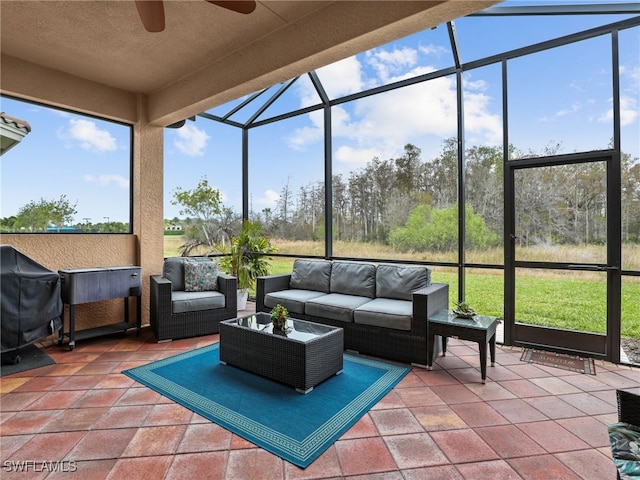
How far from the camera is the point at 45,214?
3994 millimetres

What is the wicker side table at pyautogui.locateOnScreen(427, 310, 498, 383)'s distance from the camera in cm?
293

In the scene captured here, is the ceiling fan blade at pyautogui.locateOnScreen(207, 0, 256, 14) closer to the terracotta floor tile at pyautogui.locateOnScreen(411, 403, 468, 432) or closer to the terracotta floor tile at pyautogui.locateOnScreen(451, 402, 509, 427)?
the terracotta floor tile at pyautogui.locateOnScreen(411, 403, 468, 432)

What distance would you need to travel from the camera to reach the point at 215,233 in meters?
5.84

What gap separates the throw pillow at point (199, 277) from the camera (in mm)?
4449

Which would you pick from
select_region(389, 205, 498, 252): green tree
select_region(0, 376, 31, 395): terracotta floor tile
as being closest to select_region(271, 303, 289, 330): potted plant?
select_region(389, 205, 498, 252): green tree

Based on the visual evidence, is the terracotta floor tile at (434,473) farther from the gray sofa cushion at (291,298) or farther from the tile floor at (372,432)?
the gray sofa cushion at (291,298)

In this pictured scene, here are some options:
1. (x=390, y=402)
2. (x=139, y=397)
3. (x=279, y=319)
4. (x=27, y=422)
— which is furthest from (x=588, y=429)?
(x=27, y=422)

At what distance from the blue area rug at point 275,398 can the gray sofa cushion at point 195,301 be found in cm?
69

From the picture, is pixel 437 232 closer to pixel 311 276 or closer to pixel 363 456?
pixel 311 276

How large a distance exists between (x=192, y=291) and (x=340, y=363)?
231 centimetres

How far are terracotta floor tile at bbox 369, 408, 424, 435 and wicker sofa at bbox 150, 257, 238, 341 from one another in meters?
2.51

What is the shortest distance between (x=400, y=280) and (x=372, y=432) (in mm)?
1973

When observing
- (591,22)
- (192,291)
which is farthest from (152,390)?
(591,22)

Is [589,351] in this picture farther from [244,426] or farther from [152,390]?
[152,390]
